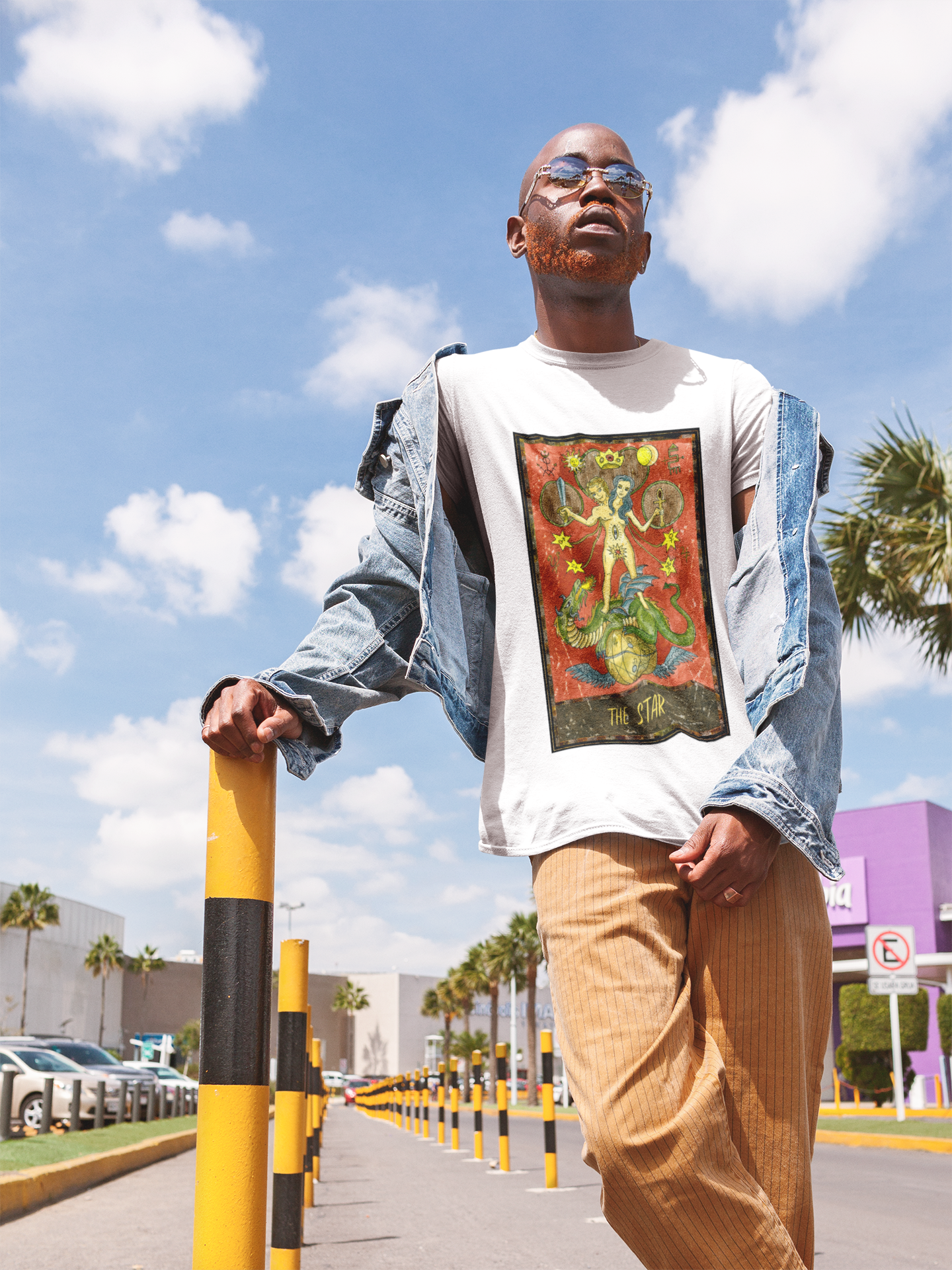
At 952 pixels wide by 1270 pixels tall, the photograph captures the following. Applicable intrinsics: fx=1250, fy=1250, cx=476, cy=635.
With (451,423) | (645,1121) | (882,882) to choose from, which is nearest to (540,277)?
(451,423)

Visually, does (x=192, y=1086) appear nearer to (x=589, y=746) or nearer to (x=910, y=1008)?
(x=910, y=1008)

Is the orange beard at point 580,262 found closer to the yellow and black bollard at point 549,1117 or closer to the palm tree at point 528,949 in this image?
the yellow and black bollard at point 549,1117

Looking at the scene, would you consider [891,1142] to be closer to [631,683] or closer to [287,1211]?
[287,1211]

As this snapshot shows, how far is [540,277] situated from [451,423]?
34 centimetres

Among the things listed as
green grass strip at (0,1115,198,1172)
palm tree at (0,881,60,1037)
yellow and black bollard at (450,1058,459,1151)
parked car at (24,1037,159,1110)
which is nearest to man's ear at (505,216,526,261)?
green grass strip at (0,1115,198,1172)

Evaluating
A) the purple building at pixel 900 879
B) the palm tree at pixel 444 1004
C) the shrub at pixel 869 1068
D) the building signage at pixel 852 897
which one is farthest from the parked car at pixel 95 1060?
the palm tree at pixel 444 1004

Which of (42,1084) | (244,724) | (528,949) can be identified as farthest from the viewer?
(528,949)

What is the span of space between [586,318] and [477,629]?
2.03 ft

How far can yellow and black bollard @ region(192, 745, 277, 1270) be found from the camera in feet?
4.97

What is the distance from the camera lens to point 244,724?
1.70 metres

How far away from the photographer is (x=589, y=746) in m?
1.97

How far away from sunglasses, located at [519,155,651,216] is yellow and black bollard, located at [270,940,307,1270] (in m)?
2.97

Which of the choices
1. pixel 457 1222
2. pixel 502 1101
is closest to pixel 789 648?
pixel 457 1222

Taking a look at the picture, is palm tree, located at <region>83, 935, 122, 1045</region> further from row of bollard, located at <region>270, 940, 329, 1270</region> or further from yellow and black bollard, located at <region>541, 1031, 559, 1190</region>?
row of bollard, located at <region>270, 940, 329, 1270</region>
